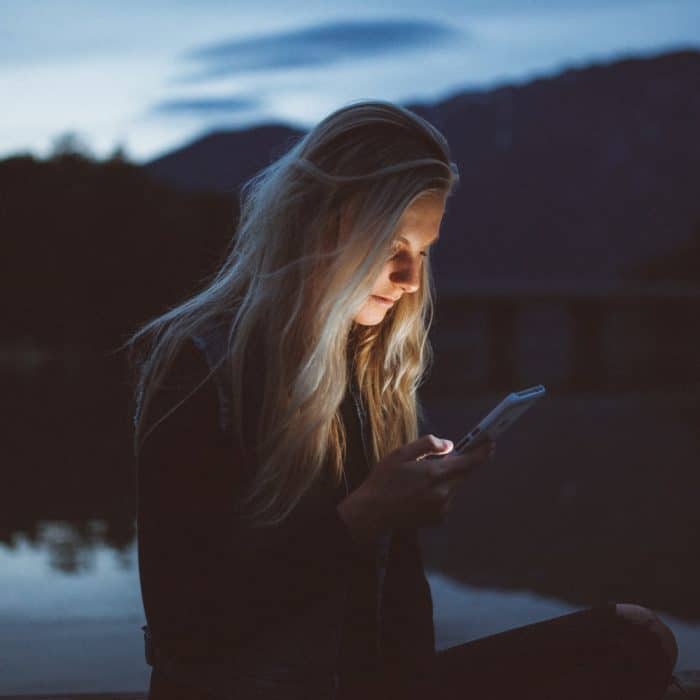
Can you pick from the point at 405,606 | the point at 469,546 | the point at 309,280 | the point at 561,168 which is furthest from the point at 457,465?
the point at 561,168

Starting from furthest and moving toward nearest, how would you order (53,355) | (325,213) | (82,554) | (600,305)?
1. (600,305)
2. (53,355)
3. (82,554)
4. (325,213)

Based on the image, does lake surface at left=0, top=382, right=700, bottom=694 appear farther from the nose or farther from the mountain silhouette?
the mountain silhouette

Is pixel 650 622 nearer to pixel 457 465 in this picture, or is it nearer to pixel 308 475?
pixel 457 465

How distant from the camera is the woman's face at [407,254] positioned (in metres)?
2.26

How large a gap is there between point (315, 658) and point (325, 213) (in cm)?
80

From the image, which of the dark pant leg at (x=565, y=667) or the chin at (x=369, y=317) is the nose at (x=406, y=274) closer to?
the chin at (x=369, y=317)

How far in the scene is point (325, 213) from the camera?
2143 mm

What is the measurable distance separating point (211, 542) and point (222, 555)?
0.03m

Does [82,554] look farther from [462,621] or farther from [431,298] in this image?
[431,298]

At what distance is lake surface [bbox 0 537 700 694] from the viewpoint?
4.51 m

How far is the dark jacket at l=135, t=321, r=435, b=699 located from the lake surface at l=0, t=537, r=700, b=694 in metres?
2.30

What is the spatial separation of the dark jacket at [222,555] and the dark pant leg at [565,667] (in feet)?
1.17

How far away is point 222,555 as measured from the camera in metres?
2.02

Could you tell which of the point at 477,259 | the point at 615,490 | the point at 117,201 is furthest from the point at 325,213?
the point at 477,259
